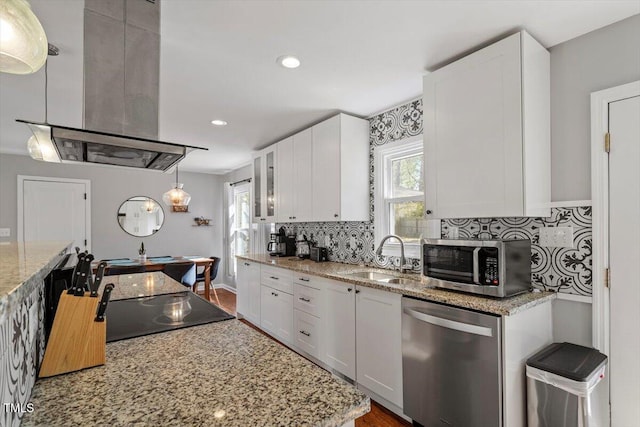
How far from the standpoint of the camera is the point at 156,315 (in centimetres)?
148

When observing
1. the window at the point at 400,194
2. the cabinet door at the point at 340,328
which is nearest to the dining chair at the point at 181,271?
the cabinet door at the point at 340,328

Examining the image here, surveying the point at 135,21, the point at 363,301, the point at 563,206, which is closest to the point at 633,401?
the point at 563,206

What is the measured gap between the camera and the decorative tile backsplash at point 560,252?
1.83m

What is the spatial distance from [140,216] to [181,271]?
1870mm

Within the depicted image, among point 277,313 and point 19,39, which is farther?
point 277,313

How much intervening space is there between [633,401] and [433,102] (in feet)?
6.58

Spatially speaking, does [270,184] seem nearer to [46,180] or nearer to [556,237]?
[556,237]

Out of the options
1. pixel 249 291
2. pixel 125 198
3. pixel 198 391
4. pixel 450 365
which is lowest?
pixel 249 291

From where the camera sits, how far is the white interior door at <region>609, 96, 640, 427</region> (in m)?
1.66

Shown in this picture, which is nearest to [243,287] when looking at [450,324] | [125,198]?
[125,198]

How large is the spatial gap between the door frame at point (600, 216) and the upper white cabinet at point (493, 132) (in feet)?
0.73

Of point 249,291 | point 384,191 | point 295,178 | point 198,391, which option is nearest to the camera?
point 198,391

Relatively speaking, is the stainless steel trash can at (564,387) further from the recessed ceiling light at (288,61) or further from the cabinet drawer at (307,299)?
the recessed ceiling light at (288,61)

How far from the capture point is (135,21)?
1576 millimetres
